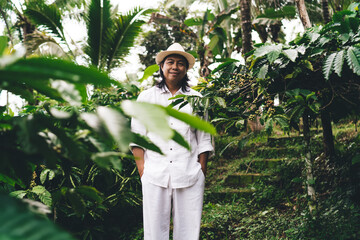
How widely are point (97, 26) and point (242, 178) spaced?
401 cm

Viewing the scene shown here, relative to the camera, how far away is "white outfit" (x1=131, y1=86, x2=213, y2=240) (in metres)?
1.96

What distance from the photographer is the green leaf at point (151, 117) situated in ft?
1.15

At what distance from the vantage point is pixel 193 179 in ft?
6.47

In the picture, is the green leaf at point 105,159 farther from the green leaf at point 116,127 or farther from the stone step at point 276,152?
the stone step at point 276,152

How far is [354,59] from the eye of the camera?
1.51 m

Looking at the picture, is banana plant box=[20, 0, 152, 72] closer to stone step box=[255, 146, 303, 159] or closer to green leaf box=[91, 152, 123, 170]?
stone step box=[255, 146, 303, 159]

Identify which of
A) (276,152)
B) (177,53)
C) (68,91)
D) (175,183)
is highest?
(177,53)

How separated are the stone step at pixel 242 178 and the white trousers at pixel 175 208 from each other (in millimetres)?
2373

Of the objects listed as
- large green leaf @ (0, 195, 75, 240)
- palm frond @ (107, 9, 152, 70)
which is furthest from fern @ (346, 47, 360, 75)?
palm frond @ (107, 9, 152, 70)

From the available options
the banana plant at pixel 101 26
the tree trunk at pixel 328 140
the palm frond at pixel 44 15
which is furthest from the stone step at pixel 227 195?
the palm frond at pixel 44 15

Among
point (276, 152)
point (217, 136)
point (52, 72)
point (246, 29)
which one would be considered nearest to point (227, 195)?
point (276, 152)

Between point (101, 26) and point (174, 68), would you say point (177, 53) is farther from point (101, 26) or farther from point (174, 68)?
point (101, 26)

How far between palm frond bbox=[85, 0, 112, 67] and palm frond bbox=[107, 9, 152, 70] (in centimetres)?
16

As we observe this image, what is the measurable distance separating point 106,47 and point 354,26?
5.15m
